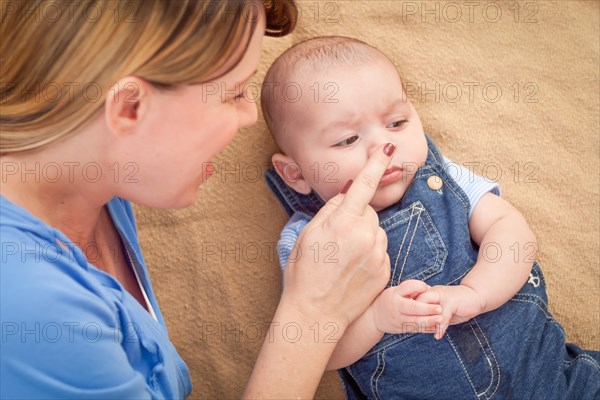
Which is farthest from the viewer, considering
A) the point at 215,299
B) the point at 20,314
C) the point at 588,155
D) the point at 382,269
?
the point at 588,155

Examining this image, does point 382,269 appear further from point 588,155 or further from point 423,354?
point 588,155

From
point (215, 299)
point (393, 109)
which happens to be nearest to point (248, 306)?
point (215, 299)

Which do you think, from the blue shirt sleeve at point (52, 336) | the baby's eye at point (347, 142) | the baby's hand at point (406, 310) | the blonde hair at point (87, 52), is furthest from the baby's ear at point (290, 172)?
the blue shirt sleeve at point (52, 336)

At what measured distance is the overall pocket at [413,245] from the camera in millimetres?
1358

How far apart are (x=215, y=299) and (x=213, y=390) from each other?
0.22 metres

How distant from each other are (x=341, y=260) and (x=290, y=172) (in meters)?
0.36

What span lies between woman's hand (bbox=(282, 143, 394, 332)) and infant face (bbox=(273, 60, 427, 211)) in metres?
0.11

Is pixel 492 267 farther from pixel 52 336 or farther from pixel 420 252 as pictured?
pixel 52 336

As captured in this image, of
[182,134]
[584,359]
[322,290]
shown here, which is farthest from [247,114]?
[584,359]

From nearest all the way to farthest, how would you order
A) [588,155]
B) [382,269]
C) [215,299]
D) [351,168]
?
[382,269] → [351,168] → [215,299] → [588,155]

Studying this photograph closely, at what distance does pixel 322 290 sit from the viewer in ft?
4.03

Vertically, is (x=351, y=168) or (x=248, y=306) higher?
(x=351, y=168)

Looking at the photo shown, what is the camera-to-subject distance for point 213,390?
5.06ft

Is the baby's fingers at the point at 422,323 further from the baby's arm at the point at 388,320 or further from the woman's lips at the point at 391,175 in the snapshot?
the woman's lips at the point at 391,175
